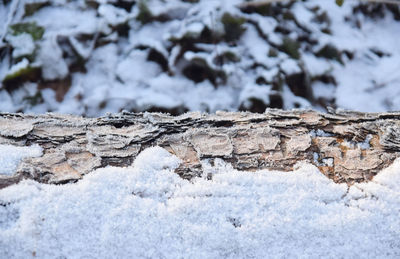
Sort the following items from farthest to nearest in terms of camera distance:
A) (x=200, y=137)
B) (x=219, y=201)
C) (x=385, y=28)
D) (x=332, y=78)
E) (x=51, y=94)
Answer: (x=385, y=28)
(x=332, y=78)
(x=51, y=94)
(x=200, y=137)
(x=219, y=201)

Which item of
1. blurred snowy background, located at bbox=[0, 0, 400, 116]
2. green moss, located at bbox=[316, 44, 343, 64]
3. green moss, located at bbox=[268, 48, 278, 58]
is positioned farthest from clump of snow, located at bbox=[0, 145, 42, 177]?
green moss, located at bbox=[316, 44, 343, 64]

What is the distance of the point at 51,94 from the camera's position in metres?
1.46

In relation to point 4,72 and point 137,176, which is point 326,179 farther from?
point 4,72

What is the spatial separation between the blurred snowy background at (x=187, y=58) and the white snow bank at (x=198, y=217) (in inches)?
31.2

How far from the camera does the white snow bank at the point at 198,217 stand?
598mm

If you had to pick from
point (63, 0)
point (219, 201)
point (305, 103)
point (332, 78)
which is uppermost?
point (63, 0)

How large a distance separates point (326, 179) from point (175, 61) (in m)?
0.98

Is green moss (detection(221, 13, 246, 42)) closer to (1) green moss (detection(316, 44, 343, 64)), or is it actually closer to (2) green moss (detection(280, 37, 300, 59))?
(2) green moss (detection(280, 37, 300, 59))

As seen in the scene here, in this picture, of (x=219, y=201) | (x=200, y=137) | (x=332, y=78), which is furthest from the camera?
(x=332, y=78)

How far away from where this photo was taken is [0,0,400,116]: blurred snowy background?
1466 mm

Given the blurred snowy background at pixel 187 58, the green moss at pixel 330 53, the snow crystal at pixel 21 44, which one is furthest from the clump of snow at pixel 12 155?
the green moss at pixel 330 53

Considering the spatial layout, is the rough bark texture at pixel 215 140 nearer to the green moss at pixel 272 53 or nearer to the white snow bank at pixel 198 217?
the white snow bank at pixel 198 217

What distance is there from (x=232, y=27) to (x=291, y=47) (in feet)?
0.99

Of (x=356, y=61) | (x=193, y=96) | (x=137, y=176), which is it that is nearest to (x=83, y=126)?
(x=137, y=176)
